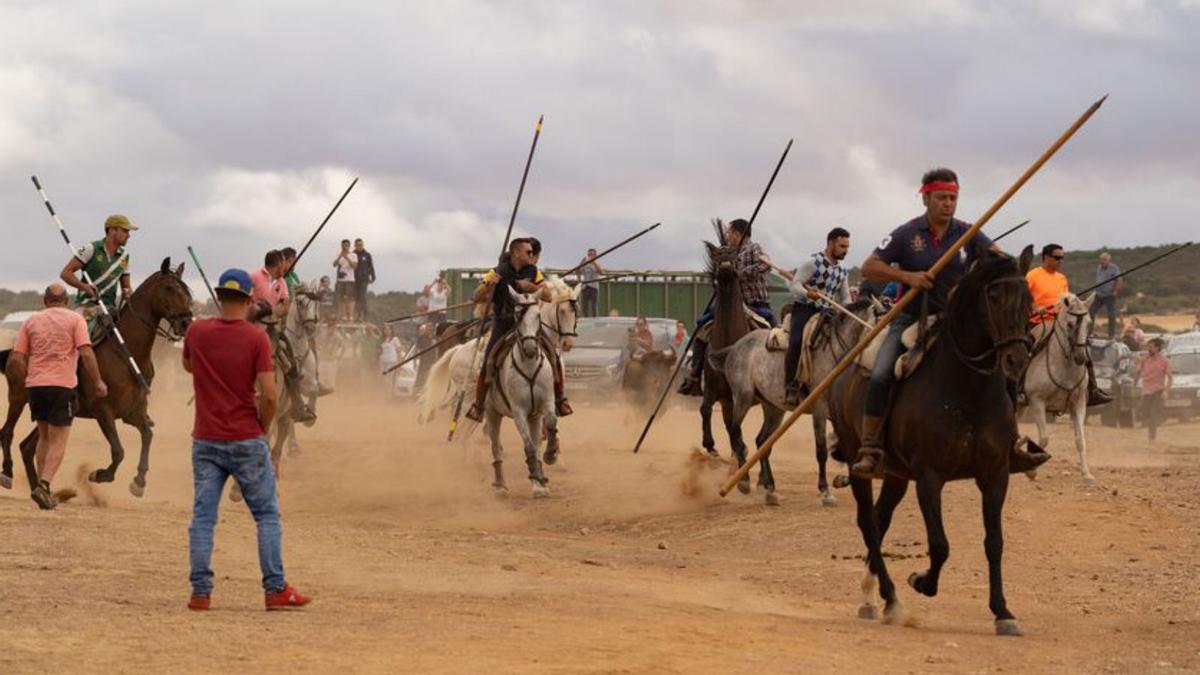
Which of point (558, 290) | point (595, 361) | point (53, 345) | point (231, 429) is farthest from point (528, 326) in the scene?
point (595, 361)

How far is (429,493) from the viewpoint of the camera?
24641 mm

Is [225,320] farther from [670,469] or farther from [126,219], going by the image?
[670,469]

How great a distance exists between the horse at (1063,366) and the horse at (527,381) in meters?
5.47

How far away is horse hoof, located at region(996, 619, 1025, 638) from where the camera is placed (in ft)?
40.9

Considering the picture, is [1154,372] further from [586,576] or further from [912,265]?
[912,265]

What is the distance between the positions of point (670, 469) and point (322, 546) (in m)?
9.29

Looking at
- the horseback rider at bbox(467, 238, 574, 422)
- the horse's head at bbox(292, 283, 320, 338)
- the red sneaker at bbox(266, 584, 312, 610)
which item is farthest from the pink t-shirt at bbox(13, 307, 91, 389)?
the red sneaker at bbox(266, 584, 312, 610)

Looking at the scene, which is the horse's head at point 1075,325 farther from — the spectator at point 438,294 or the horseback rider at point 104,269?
the spectator at point 438,294

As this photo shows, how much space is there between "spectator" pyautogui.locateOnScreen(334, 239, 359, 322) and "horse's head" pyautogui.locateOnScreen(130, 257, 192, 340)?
913 inches

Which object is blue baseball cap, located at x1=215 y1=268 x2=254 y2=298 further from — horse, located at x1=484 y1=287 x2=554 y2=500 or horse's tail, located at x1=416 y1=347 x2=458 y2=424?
horse's tail, located at x1=416 y1=347 x2=458 y2=424

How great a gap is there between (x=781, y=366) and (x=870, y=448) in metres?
8.37

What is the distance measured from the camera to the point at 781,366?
850 inches

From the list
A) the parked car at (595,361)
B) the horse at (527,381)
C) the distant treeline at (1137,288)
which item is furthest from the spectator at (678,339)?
the distant treeline at (1137,288)

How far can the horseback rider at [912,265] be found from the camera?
13203mm
